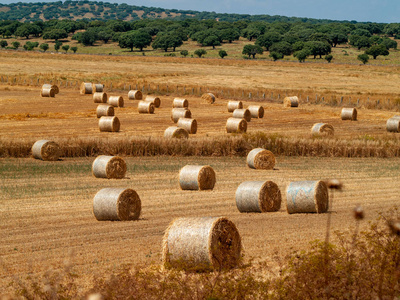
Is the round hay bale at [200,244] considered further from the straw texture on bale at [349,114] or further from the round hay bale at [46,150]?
the straw texture on bale at [349,114]

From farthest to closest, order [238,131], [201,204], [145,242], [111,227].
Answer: [238,131] → [201,204] → [111,227] → [145,242]

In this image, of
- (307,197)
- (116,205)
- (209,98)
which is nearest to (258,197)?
(307,197)

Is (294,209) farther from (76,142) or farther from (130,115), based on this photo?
(130,115)

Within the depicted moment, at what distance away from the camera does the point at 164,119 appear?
42.2 metres

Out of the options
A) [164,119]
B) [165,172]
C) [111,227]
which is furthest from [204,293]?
[164,119]

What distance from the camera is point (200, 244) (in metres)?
11.1

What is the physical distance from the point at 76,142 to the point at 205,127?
11286mm

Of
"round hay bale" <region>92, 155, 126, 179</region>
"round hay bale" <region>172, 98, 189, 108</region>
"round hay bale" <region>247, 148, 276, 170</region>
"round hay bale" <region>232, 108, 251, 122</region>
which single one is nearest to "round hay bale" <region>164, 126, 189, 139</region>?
"round hay bale" <region>247, 148, 276, 170</region>

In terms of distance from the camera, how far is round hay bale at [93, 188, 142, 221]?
17.0m

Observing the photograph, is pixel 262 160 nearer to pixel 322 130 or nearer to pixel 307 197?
pixel 307 197

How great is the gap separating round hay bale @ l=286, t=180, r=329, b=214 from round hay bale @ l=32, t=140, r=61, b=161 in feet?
43.3

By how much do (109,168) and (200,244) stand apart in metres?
13.1

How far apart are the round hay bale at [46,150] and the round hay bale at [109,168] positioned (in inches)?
164

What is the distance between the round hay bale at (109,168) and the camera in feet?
78.0
